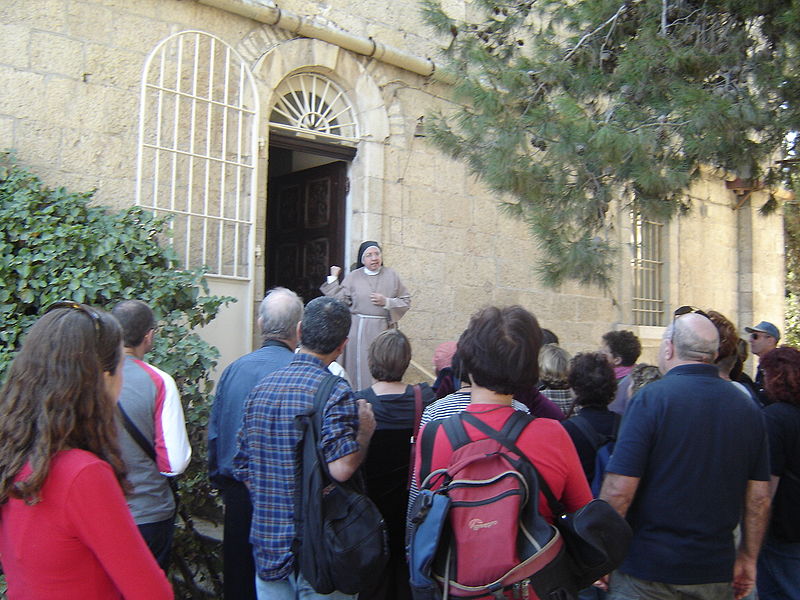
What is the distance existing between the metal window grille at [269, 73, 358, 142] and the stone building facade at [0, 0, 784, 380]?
0.05 ft

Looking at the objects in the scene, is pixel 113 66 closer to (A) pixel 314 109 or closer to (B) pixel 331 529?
(A) pixel 314 109

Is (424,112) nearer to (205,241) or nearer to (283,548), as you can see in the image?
(205,241)

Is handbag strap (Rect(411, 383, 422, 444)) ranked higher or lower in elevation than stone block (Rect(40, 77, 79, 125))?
lower

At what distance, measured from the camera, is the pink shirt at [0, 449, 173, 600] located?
1.63 m

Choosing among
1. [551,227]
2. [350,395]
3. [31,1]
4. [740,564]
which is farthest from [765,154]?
[31,1]

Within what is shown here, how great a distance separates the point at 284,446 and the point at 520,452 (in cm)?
96

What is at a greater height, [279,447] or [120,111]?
[120,111]

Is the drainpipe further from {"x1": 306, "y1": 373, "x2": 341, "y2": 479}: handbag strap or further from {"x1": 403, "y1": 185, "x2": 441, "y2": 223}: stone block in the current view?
{"x1": 306, "y1": 373, "x2": 341, "y2": 479}: handbag strap

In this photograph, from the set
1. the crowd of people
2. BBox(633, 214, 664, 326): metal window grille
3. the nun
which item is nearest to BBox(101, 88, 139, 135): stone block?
the nun

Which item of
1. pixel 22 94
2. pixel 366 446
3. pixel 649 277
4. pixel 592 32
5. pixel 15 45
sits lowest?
pixel 366 446

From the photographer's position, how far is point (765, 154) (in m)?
4.78

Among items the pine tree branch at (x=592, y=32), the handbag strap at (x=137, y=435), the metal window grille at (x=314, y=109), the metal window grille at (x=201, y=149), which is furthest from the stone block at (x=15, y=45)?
the pine tree branch at (x=592, y=32)

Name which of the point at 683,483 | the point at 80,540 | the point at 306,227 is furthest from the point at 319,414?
the point at 306,227

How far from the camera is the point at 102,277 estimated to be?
5.02 metres
